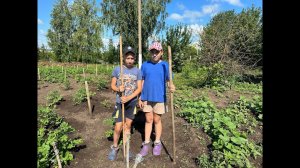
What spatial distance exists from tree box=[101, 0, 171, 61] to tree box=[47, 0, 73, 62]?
6.47 meters

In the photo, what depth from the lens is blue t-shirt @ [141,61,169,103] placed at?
150 inches

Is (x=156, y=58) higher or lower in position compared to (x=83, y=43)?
lower

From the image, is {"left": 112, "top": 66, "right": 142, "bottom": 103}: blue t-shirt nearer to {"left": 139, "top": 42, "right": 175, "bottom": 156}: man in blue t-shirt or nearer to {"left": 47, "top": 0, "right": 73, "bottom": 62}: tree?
{"left": 139, "top": 42, "right": 175, "bottom": 156}: man in blue t-shirt

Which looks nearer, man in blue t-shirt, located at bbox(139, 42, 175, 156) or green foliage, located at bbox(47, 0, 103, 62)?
man in blue t-shirt, located at bbox(139, 42, 175, 156)

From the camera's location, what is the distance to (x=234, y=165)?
3449 mm

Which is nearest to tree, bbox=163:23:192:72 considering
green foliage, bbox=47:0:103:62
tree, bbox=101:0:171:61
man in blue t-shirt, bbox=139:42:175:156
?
tree, bbox=101:0:171:61

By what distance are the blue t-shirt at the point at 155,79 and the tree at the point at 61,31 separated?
27084mm

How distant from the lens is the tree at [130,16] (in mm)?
24375

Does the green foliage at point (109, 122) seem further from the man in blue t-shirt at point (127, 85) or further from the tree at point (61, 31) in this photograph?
the tree at point (61, 31)
